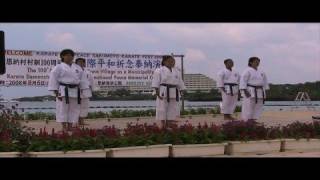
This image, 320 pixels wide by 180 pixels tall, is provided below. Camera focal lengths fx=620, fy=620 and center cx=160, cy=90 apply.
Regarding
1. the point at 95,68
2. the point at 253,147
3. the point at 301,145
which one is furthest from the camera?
the point at 95,68

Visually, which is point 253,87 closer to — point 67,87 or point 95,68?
point 67,87

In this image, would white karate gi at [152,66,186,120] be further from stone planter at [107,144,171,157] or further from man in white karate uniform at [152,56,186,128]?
stone planter at [107,144,171,157]

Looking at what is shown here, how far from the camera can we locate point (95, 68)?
18234 millimetres

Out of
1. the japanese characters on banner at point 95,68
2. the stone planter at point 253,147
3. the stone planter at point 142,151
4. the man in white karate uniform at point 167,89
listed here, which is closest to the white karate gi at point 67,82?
the man in white karate uniform at point 167,89

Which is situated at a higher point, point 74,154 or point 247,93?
point 247,93

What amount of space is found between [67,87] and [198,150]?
12.0ft

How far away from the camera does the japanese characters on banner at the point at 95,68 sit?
56.3 feet

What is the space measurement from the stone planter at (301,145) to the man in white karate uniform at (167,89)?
2.69m

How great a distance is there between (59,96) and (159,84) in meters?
1.89

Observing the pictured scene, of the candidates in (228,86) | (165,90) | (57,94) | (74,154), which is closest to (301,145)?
(165,90)

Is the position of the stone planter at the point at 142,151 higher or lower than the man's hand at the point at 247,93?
lower

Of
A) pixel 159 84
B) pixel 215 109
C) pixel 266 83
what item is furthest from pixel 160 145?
pixel 215 109

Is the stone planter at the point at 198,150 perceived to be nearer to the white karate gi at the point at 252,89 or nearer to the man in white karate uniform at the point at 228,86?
the white karate gi at the point at 252,89
